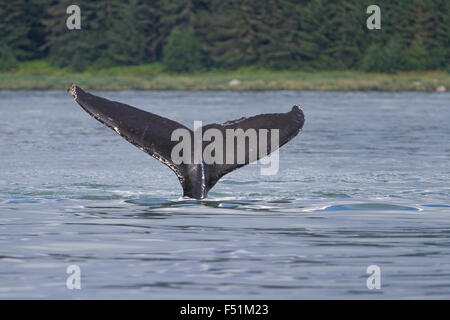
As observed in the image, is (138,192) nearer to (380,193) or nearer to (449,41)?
(380,193)

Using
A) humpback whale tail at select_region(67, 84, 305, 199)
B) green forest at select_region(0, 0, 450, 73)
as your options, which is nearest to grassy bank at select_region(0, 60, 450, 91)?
green forest at select_region(0, 0, 450, 73)

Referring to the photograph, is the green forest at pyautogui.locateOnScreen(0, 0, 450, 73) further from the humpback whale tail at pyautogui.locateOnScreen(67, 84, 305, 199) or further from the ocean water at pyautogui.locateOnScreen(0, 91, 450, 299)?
the humpback whale tail at pyautogui.locateOnScreen(67, 84, 305, 199)

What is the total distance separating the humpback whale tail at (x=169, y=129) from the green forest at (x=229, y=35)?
98911 mm

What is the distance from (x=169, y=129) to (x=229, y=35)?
112 metres

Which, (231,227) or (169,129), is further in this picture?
(169,129)

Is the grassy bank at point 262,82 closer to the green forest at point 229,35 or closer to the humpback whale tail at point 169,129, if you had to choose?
the green forest at point 229,35

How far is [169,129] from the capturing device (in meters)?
15.1

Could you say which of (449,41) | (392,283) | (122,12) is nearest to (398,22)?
(449,41)

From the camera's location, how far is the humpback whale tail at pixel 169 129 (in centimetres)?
1494

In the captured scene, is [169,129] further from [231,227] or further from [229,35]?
[229,35]

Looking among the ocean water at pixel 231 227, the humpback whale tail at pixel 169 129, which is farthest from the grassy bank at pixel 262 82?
the humpback whale tail at pixel 169 129

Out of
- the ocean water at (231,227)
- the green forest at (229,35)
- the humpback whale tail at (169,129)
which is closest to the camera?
the ocean water at (231,227)

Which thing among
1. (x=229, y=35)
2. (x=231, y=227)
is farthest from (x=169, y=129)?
(x=229, y=35)

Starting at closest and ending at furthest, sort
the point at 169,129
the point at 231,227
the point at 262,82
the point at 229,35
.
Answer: the point at 231,227
the point at 169,129
the point at 262,82
the point at 229,35
